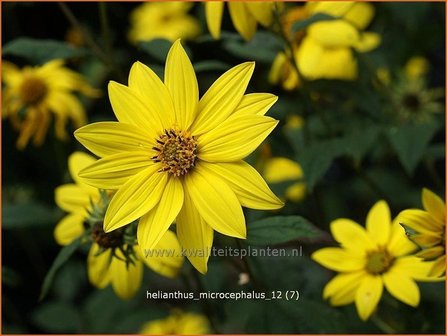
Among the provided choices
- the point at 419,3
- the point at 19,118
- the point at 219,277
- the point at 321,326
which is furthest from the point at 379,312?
the point at 19,118

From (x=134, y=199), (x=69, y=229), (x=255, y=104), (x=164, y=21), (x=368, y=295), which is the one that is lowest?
(x=368, y=295)

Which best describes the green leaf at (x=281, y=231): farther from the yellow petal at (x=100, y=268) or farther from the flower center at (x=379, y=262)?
the yellow petal at (x=100, y=268)

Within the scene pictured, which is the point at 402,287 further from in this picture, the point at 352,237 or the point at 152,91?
the point at 152,91

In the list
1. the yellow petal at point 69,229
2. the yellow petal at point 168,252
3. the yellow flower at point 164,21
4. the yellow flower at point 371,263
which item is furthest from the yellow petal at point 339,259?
the yellow flower at point 164,21

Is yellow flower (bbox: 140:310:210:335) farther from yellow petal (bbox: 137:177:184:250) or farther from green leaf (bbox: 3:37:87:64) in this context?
yellow petal (bbox: 137:177:184:250)

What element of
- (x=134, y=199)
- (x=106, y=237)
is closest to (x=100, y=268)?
(x=106, y=237)

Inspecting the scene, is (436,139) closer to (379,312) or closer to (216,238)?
(379,312)

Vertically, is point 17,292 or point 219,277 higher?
point 219,277
